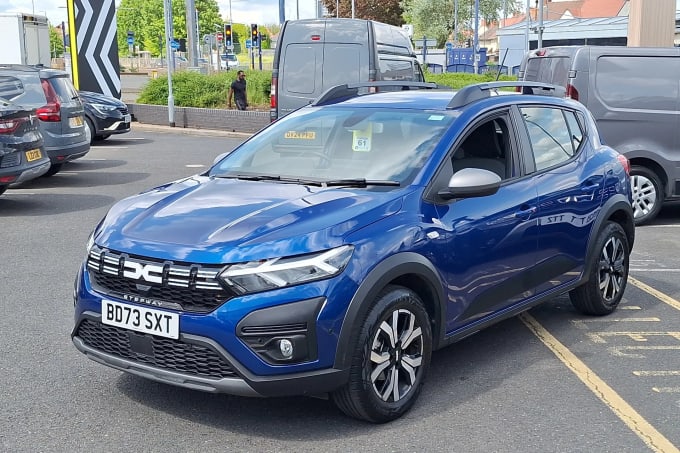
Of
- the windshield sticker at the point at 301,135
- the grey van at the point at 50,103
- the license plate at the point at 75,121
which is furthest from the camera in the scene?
the license plate at the point at 75,121

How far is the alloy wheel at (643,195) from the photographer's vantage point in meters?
10.4

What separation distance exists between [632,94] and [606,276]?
4.34 metres

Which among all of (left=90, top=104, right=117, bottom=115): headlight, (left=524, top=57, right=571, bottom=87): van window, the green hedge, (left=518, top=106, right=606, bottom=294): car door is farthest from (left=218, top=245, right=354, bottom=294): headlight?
the green hedge

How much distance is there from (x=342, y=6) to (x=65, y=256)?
228ft

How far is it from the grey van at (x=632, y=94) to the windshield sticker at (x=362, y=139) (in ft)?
17.5

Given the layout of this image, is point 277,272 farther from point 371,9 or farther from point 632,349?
point 371,9

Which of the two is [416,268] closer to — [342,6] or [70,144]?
[70,144]

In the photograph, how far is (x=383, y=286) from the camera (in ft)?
14.2

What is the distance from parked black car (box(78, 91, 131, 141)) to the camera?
19.1 metres

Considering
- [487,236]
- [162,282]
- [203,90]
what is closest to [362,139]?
[487,236]

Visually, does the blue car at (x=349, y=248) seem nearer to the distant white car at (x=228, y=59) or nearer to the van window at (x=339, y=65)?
the van window at (x=339, y=65)

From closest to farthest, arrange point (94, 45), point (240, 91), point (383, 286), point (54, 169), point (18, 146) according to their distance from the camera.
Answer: point (383, 286) → point (18, 146) → point (54, 169) → point (94, 45) → point (240, 91)

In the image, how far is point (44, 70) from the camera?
13.8 metres

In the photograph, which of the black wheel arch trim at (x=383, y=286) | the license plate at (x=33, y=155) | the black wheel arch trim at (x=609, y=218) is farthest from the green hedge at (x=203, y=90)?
the black wheel arch trim at (x=383, y=286)
